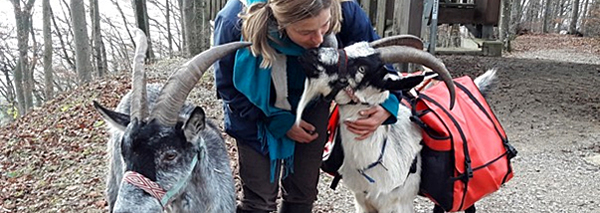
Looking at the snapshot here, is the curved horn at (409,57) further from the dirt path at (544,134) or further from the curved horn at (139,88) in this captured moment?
the dirt path at (544,134)

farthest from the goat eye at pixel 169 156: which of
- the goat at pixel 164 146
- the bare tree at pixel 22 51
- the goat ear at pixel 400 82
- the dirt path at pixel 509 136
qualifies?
the bare tree at pixel 22 51

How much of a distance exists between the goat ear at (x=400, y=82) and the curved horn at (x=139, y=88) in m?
1.24

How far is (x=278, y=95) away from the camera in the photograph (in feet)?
8.53

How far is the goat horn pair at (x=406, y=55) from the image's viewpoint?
2764mm

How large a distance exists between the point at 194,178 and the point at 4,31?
72.8ft

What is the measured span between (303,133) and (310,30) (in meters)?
0.60

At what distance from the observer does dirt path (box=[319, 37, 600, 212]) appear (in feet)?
16.0

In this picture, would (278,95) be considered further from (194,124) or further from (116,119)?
(116,119)

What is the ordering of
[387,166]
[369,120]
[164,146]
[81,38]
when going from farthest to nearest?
[81,38], [387,166], [369,120], [164,146]

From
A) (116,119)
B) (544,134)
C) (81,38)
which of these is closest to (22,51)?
(81,38)

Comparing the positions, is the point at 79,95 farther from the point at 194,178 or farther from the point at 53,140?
the point at 194,178

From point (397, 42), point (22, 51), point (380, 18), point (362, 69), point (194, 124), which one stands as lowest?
point (22, 51)

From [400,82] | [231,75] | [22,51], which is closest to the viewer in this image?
[231,75]

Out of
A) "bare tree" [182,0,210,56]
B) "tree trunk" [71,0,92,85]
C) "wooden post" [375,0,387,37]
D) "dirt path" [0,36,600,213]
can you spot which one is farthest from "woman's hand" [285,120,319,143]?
"tree trunk" [71,0,92,85]
